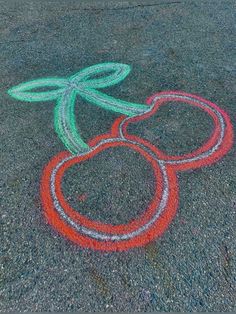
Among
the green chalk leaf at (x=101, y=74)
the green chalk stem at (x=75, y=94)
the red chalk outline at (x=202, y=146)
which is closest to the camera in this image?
the red chalk outline at (x=202, y=146)

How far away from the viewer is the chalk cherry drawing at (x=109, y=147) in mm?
2289

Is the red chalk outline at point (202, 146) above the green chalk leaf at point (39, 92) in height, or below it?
below

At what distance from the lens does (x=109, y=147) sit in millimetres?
2895

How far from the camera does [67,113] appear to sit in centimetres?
324

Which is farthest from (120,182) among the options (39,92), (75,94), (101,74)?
(101,74)

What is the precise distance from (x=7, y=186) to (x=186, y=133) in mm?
1623

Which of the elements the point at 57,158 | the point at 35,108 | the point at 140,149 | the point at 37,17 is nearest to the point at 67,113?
the point at 35,108

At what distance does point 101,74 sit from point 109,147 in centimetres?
124

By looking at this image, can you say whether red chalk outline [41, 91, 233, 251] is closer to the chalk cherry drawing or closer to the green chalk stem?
the chalk cherry drawing

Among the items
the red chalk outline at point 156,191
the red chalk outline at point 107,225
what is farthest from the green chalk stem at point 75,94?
the red chalk outline at point 107,225

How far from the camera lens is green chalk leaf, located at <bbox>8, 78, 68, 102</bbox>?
3438 millimetres

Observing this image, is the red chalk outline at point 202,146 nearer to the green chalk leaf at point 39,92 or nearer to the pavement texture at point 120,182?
the pavement texture at point 120,182

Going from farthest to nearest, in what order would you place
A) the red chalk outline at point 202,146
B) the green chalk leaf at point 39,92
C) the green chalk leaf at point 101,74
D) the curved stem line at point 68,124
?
the green chalk leaf at point 101,74 < the green chalk leaf at point 39,92 < the curved stem line at point 68,124 < the red chalk outline at point 202,146

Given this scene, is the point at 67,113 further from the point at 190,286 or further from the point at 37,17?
the point at 37,17
